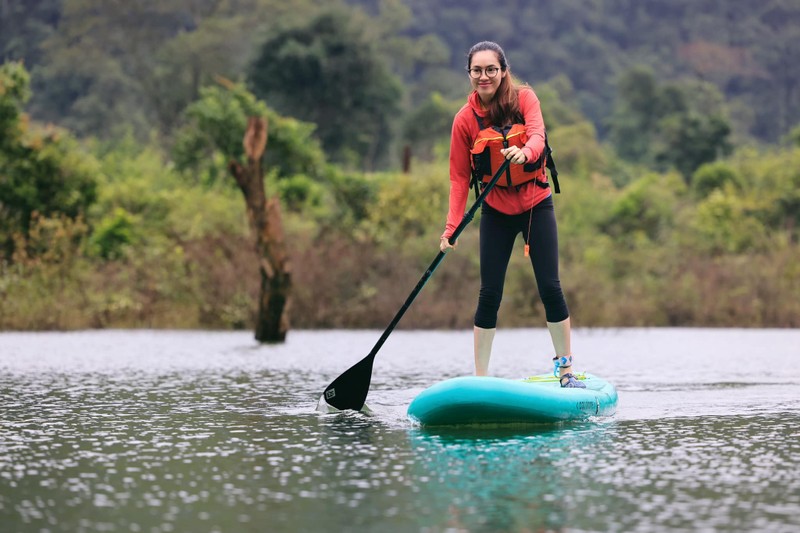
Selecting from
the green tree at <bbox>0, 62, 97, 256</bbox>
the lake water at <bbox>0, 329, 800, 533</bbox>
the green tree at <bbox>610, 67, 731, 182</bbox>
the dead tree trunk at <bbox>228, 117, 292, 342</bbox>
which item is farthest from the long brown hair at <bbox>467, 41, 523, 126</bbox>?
the green tree at <bbox>610, 67, 731, 182</bbox>

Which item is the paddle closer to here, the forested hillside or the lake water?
the lake water

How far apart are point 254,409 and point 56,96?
62.4 metres

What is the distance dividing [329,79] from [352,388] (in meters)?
47.9

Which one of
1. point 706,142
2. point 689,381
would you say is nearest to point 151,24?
point 706,142

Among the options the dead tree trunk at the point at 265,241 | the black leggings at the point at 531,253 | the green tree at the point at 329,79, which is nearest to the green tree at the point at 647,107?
the green tree at the point at 329,79

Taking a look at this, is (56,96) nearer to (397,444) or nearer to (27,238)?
(27,238)

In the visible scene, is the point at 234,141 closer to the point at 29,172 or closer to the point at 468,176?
the point at 29,172

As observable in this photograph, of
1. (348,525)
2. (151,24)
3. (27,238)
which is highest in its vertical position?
(151,24)

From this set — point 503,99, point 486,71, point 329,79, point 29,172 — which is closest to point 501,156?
point 503,99

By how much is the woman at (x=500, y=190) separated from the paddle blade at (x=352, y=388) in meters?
0.71

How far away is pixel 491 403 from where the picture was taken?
333 inches

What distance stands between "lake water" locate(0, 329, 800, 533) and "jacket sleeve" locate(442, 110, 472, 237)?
1.33 metres

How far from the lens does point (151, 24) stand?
71875 mm

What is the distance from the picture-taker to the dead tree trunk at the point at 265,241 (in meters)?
20.2
